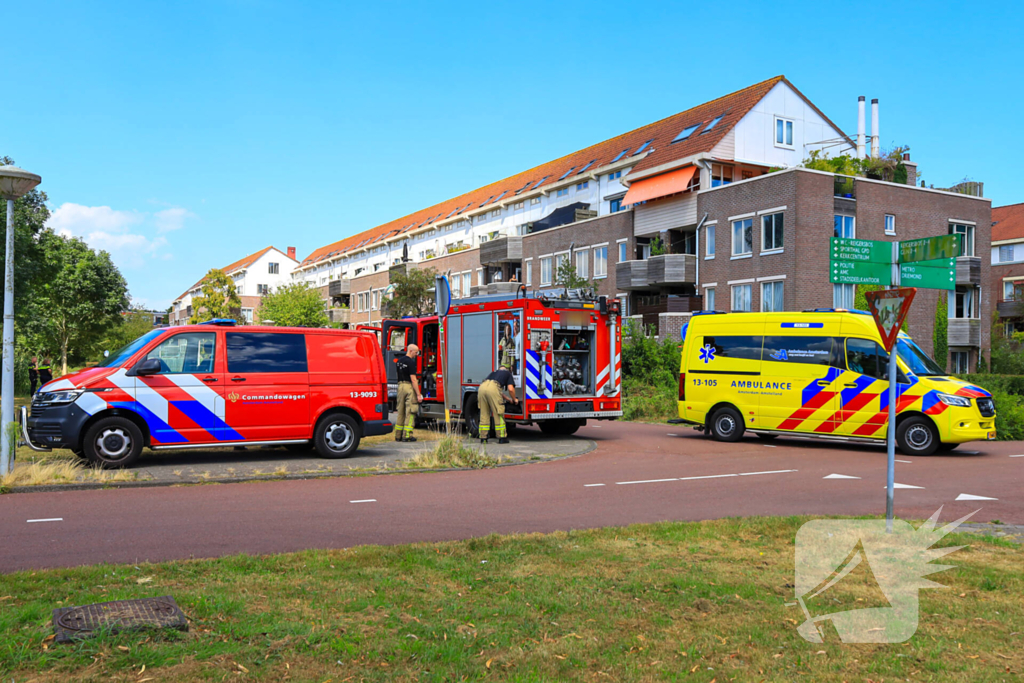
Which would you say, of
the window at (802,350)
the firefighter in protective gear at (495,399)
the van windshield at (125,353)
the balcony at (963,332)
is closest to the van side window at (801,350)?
the window at (802,350)

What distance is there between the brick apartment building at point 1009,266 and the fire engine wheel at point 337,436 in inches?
2167

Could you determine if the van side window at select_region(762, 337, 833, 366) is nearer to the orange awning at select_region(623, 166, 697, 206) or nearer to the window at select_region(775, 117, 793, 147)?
the orange awning at select_region(623, 166, 697, 206)

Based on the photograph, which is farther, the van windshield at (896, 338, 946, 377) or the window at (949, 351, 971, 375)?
the window at (949, 351, 971, 375)

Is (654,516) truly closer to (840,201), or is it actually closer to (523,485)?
(523,485)

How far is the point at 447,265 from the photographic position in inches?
2377

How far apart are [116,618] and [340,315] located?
74.6 m

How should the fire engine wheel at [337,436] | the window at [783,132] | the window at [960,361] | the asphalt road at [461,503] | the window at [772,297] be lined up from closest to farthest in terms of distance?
1. the asphalt road at [461,503]
2. the fire engine wheel at [337,436]
3. the window at [772,297]
4. the window at [960,361]
5. the window at [783,132]

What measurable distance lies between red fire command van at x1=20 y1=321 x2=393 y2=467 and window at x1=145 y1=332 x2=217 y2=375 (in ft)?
0.05

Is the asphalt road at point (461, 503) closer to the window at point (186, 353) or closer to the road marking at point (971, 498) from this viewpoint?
the road marking at point (971, 498)

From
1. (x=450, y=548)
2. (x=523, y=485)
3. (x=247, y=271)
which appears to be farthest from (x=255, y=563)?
(x=247, y=271)

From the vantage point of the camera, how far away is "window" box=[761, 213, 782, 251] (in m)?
33.0

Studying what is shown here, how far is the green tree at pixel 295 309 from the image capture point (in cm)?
7169

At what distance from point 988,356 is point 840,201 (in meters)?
12.2

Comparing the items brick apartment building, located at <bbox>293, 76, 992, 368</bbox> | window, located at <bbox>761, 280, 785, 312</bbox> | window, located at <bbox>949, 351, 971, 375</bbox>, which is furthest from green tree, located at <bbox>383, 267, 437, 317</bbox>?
window, located at <bbox>949, 351, 971, 375</bbox>
